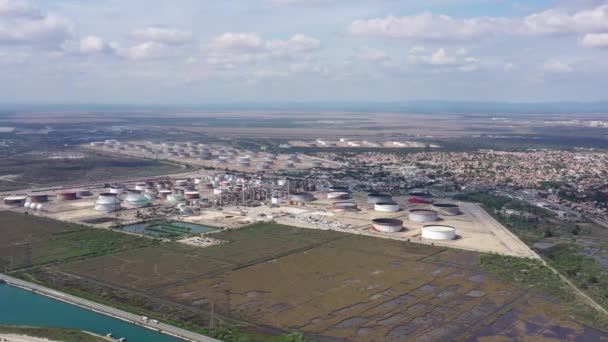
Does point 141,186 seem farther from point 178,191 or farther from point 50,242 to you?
point 50,242

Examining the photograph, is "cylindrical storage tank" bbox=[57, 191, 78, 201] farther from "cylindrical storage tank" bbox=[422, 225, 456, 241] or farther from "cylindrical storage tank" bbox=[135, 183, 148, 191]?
"cylindrical storage tank" bbox=[422, 225, 456, 241]

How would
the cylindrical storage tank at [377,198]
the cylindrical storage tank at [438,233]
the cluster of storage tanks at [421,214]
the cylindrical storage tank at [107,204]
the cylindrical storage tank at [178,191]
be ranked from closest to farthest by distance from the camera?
the cylindrical storage tank at [438,233] < the cluster of storage tanks at [421,214] < the cylindrical storage tank at [107,204] < the cylindrical storage tank at [377,198] < the cylindrical storage tank at [178,191]

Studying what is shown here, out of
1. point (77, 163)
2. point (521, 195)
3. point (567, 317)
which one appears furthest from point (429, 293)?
point (77, 163)

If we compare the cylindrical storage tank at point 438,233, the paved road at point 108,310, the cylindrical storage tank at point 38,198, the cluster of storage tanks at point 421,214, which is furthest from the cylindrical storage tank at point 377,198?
the paved road at point 108,310

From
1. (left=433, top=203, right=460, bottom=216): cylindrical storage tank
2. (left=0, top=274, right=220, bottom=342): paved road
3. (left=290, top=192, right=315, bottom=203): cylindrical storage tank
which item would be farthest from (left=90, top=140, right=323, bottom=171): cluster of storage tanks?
(left=0, top=274, right=220, bottom=342): paved road

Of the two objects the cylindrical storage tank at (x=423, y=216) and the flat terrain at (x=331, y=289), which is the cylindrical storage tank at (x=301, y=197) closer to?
the cylindrical storage tank at (x=423, y=216)
